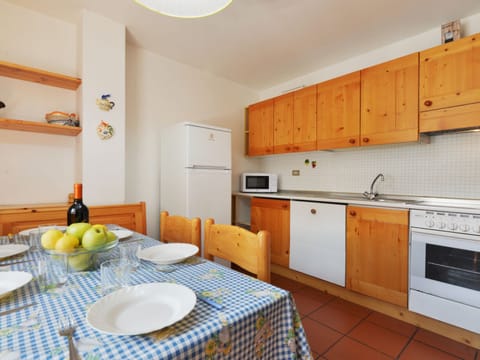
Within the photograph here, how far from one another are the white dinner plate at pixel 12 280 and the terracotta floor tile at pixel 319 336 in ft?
5.27

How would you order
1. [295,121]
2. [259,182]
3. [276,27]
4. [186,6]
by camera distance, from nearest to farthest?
1. [186,6]
2. [276,27]
3. [295,121]
4. [259,182]

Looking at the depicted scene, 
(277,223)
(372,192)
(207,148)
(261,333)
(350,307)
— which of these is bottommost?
(350,307)

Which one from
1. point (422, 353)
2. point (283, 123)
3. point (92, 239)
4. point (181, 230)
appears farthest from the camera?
point (283, 123)

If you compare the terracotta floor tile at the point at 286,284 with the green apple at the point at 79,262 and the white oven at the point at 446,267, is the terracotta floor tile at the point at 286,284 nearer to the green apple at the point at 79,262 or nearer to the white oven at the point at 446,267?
the white oven at the point at 446,267

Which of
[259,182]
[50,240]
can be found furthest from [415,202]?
[50,240]

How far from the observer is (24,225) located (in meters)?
1.73

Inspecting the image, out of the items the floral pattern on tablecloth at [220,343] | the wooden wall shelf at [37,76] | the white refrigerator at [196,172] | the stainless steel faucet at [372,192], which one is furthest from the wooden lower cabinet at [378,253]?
the wooden wall shelf at [37,76]

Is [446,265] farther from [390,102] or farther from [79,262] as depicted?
[79,262]

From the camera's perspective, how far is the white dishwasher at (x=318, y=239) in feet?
7.36

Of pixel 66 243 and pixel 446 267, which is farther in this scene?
pixel 446 267

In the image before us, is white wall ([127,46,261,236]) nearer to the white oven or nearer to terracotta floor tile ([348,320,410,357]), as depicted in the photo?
terracotta floor tile ([348,320,410,357])

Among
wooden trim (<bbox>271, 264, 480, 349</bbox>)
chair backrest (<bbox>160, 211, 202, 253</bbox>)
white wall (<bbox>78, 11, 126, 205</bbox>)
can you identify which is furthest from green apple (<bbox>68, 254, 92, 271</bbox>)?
wooden trim (<bbox>271, 264, 480, 349</bbox>)

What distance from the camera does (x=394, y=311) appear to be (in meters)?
1.98

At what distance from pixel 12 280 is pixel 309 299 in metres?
2.16
